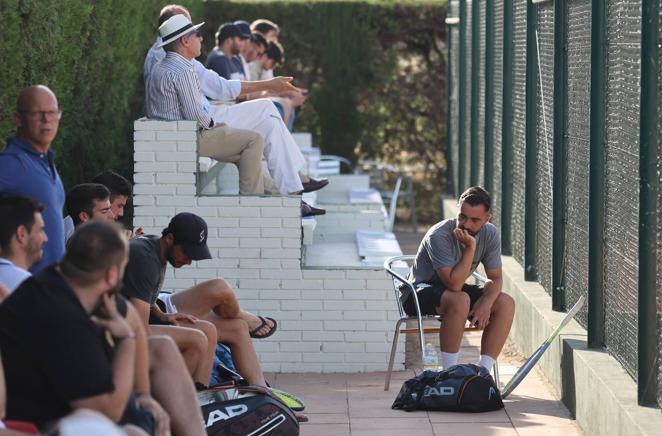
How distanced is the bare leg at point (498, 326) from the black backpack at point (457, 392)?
44cm

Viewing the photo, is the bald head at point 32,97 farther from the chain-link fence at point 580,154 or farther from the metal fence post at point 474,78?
the metal fence post at point 474,78

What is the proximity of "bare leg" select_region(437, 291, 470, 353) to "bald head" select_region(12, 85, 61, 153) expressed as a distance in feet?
8.78

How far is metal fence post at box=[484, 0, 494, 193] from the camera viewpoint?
12.3 meters

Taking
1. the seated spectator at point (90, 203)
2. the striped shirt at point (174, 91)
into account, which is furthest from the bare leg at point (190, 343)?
the striped shirt at point (174, 91)

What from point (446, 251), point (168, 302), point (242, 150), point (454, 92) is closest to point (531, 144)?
point (242, 150)

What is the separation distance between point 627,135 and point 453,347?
1.87 meters

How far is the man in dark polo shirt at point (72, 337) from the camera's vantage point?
4.41 metres

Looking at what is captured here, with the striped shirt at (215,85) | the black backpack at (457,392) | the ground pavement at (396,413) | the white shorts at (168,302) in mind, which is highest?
the striped shirt at (215,85)

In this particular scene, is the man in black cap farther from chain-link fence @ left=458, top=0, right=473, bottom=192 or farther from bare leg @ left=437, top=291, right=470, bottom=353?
chain-link fence @ left=458, top=0, right=473, bottom=192

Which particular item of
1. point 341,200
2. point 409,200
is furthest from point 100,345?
point 409,200

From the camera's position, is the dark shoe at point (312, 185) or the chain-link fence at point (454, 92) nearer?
the dark shoe at point (312, 185)

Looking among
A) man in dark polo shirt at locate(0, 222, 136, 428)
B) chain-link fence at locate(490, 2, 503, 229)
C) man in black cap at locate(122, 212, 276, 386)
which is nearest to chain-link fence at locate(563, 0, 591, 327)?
man in black cap at locate(122, 212, 276, 386)

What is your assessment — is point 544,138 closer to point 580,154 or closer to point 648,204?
point 580,154

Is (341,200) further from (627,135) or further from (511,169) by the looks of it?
(627,135)
